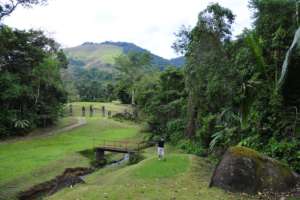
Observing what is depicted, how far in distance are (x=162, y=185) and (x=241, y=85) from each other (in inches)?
332

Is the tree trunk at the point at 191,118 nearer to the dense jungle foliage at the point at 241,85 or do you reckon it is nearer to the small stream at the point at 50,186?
the dense jungle foliage at the point at 241,85

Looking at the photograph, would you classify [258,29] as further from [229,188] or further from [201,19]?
[229,188]

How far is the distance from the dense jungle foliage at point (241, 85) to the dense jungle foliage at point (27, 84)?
17165 mm

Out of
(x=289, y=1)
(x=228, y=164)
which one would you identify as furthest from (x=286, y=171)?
(x=289, y=1)

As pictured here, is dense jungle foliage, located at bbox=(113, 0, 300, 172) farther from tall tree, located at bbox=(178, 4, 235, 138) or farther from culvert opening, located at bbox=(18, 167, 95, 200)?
culvert opening, located at bbox=(18, 167, 95, 200)

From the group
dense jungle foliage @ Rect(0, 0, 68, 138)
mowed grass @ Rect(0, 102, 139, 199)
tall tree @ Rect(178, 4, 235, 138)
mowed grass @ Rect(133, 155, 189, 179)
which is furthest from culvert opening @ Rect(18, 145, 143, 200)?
dense jungle foliage @ Rect(0, 0, 68, 138)

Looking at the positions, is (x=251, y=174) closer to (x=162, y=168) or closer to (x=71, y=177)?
(x=162, y=168)

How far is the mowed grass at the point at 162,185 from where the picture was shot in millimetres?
10977

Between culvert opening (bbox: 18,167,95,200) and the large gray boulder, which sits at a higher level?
the large gray boulder

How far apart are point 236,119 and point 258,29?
550 cm

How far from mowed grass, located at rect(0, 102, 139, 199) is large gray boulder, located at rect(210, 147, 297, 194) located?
1085 cm

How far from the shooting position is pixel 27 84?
37.1 meters

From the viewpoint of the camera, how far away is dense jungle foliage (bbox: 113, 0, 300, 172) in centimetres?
1495

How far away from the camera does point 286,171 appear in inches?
447
